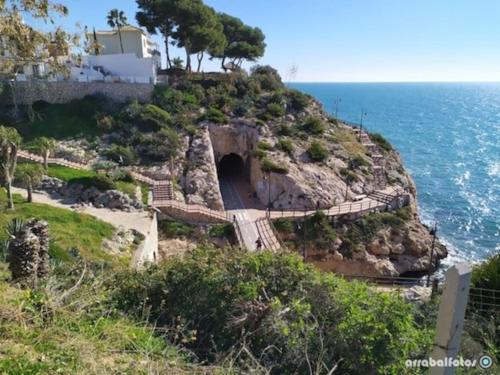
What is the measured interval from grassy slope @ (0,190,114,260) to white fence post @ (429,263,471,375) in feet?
49.3

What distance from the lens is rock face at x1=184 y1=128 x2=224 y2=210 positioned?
97.8 ft

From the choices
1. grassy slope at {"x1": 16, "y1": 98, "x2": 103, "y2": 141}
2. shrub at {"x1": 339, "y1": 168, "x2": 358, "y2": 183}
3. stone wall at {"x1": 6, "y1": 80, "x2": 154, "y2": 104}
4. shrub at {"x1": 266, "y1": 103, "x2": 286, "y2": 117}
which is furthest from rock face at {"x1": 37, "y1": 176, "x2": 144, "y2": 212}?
shrub at {"x1": 266, "y1": 103, "x2": 286, "y2": 117}

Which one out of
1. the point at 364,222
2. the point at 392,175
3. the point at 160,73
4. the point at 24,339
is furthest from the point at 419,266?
the point at 160,73

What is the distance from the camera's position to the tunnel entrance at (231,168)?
41906 mm

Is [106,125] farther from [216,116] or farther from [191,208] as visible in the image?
[191,208]

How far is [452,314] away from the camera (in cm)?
407

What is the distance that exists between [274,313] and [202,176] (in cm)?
2505

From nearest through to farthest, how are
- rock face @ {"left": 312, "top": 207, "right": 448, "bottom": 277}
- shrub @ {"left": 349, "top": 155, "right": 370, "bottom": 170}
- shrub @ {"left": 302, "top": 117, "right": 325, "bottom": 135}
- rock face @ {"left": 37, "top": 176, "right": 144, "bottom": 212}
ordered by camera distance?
rock face @ {"left": 37, "top": 176, "right": 144, "bottom": 212}
rock face @ {"left": 312, "top": 207, "right": 448, "bottom": 277}
shrub @ {"left": 349, "top": 155, "right": 370, "bottom": 170}
shrub @ {"left": 302, "top": 117, "right": 325, "bottom": 135}

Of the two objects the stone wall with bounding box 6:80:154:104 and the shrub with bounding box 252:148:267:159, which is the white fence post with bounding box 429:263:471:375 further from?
the stone wall with bounding box 6:80:154:104

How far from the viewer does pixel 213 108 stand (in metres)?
38.9

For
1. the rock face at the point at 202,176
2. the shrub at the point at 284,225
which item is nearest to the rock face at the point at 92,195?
the rock face at the point at 202,176

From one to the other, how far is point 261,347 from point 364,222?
959 inches

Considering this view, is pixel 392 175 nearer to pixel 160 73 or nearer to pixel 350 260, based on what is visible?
pixel 350 260

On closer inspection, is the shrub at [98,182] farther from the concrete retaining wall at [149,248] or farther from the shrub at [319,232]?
the shrub at [319,232]
